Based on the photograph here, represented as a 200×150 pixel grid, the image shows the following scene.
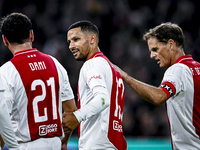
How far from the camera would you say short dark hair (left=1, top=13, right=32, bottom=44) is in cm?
255

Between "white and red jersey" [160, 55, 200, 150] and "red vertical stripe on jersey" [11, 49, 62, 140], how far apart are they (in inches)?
46.3

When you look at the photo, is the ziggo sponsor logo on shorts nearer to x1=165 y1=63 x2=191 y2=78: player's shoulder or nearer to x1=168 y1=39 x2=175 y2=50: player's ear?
x1=165 y1=63 x2=191 y2=78: player's shoulder

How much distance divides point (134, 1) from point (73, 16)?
85.4 inches

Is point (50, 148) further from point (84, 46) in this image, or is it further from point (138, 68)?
point (138, 68)

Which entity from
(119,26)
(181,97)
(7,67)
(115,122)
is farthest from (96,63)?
(119,26)

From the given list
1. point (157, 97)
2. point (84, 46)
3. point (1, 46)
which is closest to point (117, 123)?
point (157, 97)

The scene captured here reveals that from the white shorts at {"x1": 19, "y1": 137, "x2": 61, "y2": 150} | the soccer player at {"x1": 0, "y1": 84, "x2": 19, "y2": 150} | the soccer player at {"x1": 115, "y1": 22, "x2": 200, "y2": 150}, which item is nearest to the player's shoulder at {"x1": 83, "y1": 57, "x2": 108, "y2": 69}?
the soccer player at {"x1": 115, "y1": 22, "x2": 200, "y2": 150}

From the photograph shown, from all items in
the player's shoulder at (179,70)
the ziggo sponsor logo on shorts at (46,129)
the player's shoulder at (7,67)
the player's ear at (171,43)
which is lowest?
the ziggo sponsor logo on shorts at (46,129)

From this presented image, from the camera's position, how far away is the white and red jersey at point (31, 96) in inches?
94.7

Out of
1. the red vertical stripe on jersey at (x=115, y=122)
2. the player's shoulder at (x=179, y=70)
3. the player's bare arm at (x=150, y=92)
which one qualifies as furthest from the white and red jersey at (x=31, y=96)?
the player's shoulder at (x=179, y=70)

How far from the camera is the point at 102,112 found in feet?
9.26

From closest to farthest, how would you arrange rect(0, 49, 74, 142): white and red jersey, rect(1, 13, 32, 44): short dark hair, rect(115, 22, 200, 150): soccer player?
1. rect(0, 49, 74, 142): white and red jersey
2. rect(1, 13, 32, 44): short dark hair
3. rect(115, 22, 200, 150): soccer player

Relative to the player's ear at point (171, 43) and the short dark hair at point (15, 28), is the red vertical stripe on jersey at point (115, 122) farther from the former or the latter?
the short dark hair at point (15, 28)

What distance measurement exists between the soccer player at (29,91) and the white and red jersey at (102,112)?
0.32m
